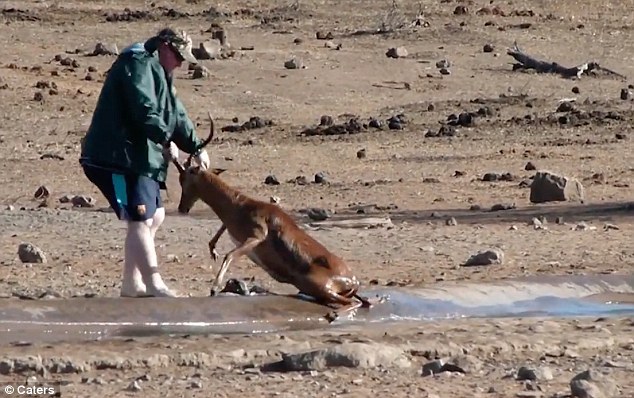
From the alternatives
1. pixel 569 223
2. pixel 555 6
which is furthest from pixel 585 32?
pixel 569 223

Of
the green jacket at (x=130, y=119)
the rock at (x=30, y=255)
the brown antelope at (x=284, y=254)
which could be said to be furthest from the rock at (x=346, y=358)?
the rock at (x=30, y=255)

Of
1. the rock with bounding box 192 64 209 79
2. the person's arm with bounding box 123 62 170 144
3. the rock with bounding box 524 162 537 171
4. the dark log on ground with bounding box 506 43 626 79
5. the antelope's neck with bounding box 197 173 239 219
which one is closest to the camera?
the person's arm with bounding box 123 62 170 144

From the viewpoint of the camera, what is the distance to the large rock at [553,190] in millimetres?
14688

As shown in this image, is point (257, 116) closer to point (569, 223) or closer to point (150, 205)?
point (569, 223)

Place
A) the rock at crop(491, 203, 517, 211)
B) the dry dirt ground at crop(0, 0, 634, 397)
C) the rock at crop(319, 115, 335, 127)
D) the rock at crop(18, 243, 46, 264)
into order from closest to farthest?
the dry dirt ground at crop(0, 0, 634, 397), the rock at crop(18, 243, 46, 264), the rock at crop(491, 203, 517, 211), the rock at crop(319, 115, 335, 127)

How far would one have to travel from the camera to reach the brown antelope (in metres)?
9.38

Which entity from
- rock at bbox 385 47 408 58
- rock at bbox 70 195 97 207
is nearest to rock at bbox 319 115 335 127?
rock at bbox 385 47 408 58

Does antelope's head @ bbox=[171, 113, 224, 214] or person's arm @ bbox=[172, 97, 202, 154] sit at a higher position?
person's arm @ bbox=[172, 97, 202, 154]

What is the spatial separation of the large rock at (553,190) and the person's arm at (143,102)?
245 inches

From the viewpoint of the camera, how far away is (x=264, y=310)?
30.2 ft

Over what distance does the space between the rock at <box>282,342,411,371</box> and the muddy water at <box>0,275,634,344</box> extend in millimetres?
1291

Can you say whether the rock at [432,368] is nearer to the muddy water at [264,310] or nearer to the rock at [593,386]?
the rock at [593,386]

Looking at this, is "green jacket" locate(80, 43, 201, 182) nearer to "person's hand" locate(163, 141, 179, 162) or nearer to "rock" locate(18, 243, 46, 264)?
"person's hand" locate(163, 141, 179, 162)

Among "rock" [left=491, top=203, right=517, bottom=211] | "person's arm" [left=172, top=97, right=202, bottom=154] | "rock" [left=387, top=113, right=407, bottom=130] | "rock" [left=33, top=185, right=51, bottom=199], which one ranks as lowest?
"rock" [left=387, top=113, right=407, bottom=130]
